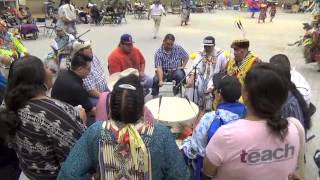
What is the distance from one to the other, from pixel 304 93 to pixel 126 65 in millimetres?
3011

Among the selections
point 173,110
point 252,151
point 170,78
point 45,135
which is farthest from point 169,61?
point 252,151

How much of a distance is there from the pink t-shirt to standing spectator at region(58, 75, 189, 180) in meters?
0.24

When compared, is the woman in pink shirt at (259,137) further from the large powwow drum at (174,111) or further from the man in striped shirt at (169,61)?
the man in striped shirt at (169,61)

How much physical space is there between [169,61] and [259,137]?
4.62 meters

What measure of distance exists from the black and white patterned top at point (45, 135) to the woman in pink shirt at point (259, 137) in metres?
0.82

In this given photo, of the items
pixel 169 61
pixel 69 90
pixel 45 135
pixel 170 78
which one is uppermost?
pixel 45 135

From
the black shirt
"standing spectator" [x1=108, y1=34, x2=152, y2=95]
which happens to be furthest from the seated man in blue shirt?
"standing spectator" [x1=108, y1=34, x2=152, y2=95]

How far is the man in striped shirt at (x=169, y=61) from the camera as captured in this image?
6.31 meters

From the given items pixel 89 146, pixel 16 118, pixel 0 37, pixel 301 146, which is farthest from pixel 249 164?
pixel 0 37

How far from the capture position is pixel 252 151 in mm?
1911

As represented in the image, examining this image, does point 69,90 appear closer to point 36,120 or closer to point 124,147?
point 36,120

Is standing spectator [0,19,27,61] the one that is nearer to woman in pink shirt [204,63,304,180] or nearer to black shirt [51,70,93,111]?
black shirt [51,70,93,111]

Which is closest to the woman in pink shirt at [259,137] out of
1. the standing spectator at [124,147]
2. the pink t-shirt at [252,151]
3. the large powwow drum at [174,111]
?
the pink t-shirt at [252,151]

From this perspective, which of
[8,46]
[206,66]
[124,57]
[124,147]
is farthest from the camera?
[8,46]
